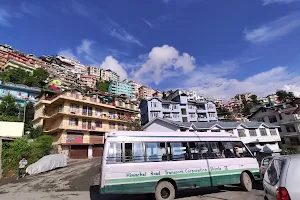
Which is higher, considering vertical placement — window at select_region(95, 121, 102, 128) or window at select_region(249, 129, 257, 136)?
window at select_region(95, 121, 102, 128)

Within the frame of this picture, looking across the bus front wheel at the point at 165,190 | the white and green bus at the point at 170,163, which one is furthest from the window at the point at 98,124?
the bus front wheel at the point at 165,190

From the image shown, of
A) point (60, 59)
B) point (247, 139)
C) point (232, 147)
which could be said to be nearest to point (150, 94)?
point (60, 59)

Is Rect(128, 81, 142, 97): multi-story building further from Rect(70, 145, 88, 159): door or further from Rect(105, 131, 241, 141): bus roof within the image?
Rect(105, 131, 241, 141): bus roof

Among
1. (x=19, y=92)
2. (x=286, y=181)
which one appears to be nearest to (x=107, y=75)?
(x=19, y=92)

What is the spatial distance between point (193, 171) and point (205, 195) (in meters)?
1.46

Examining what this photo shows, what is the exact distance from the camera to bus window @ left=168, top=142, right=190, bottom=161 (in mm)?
8233

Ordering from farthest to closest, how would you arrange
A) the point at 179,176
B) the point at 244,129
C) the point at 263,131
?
the point at 263,131 → the point at 244,129 → the point at 179,176

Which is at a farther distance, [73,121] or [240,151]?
[73,121]

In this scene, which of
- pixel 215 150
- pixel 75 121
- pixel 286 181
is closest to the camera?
pixel 286 181

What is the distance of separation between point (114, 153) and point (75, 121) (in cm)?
3015

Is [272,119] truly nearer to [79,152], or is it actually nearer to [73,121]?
[79,152]

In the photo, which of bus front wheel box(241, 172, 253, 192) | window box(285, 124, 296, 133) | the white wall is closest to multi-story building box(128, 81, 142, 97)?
window box(285, 124, 296, 133)

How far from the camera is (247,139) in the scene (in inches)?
1499

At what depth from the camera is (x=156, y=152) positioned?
A: 802 cm
